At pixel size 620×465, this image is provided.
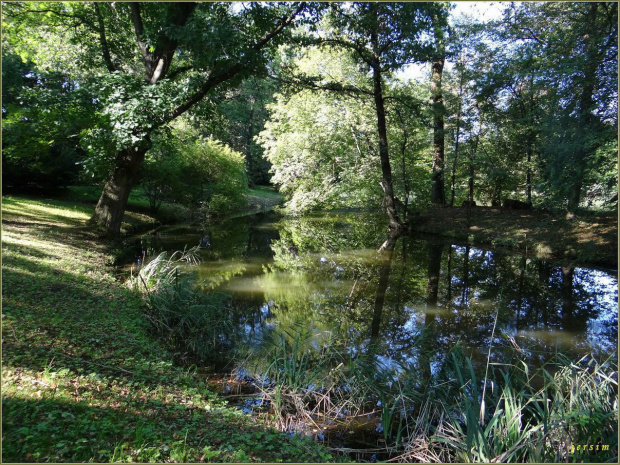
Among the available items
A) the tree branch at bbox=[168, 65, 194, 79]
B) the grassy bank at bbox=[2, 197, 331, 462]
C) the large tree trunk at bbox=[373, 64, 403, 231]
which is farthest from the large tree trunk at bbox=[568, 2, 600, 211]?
the tree branch at bbox=[168, 65, 194, 79]

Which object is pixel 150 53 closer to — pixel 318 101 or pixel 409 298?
pixel 409 298

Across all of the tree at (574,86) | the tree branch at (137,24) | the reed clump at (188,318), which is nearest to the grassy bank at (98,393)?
the reed clump at (188,318)

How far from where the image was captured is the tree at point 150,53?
838cm

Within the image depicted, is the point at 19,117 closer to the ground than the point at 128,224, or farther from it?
farther from it

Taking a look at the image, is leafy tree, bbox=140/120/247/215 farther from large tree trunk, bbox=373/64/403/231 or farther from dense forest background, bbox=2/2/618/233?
large tree trunk, bbox=373/64/403/231

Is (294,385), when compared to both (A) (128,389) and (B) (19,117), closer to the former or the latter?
(A) (128,389)

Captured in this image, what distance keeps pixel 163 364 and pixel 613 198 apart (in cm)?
1067

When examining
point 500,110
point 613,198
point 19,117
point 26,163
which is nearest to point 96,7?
point 19,117

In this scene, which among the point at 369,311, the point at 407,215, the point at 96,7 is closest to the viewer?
the point at 369,311

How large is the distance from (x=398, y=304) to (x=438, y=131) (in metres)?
10.9

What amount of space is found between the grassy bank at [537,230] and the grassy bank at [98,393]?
37.3ft

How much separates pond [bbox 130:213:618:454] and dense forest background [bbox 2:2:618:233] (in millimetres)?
2923

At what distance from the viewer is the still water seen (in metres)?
5.66

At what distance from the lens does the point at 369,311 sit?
24.1ft
